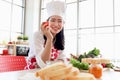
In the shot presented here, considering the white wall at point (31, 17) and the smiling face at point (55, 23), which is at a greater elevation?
the white wall at point (31, 17)

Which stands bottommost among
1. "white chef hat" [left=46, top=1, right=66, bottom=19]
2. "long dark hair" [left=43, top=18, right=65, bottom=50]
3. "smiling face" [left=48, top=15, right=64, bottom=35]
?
"long dark hair" [left=43, top=18, right=65, bottom=50]

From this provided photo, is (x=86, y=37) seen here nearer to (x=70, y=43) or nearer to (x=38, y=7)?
(x=70, y=43)

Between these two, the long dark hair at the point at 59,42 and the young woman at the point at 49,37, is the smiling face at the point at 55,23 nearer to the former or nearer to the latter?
the young woman at the point at 49,37

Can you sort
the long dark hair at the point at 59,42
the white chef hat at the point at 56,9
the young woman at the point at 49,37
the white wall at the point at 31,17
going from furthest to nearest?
the white wall at the point at 31,17 → the long dark hair at the point at 59,42 → the white chef hat at the point at 56,9 → the young woman at the point at 49,37

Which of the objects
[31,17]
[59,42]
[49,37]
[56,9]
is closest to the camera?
[49,37]

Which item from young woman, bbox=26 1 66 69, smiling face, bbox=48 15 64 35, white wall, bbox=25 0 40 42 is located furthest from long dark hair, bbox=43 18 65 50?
white wall, bbox=25 0 40 42

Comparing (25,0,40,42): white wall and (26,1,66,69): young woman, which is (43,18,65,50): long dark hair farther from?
(25,0,40,42): white wall

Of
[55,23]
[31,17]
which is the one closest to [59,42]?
[55,23]

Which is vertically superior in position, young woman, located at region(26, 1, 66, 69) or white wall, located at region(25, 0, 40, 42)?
white wall, located at region(25, 0, 40, 42)

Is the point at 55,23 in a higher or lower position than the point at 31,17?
lower

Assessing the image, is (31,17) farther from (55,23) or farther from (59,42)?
(55,23)

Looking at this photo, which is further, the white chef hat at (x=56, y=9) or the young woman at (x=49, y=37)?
the white chef hat at (x=56, y=9)

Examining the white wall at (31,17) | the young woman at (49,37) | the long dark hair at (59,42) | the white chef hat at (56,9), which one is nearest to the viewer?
the young woman at (49,37)

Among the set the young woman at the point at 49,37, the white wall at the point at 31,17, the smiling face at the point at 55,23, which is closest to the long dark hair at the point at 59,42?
the young woman at the point at 49,37
